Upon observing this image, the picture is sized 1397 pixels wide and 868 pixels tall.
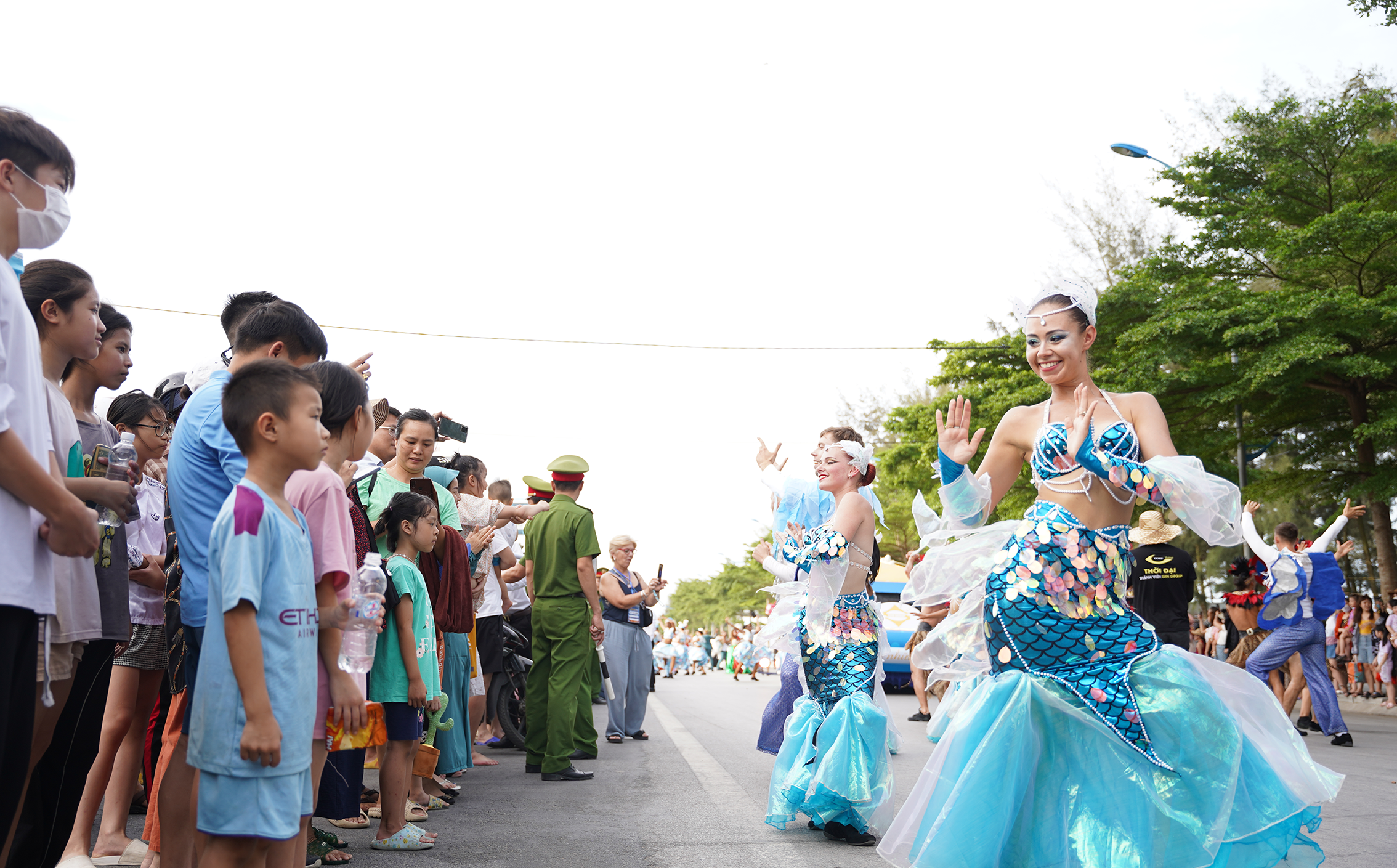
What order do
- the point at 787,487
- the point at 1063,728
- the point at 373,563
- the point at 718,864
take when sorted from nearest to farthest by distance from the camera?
the point at 1063,728 < the point at 373,563 < the point at 718,864 < the point at 787,487

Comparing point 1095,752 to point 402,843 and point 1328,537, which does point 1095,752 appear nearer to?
point 402,843

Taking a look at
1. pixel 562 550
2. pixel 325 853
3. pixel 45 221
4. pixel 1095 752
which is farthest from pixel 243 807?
pixel 562 550

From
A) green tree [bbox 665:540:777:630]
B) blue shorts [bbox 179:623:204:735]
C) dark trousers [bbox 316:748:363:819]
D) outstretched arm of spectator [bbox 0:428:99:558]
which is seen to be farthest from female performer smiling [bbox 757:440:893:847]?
green tree [bbox 665:540:777:630]

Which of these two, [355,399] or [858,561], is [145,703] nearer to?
[355,399]

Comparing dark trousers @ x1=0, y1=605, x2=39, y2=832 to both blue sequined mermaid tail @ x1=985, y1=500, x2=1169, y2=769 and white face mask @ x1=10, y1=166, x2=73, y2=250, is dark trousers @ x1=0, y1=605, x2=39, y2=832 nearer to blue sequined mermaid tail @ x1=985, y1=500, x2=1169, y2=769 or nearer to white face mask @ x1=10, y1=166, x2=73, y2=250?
white face mask @ x1=10, y1=166, x2=73, y2=250

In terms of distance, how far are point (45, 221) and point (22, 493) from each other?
2.48ft

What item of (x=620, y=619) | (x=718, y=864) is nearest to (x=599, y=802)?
(x=718, y=864)

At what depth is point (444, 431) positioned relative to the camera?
23.1 ft

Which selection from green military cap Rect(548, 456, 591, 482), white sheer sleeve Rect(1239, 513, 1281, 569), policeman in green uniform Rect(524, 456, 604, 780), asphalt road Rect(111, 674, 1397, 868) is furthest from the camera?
white sheer sleeve Rect(1239, 513, 1281, 569)

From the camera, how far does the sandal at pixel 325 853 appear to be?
482 centimetres

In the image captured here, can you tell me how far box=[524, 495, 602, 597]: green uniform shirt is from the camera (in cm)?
817

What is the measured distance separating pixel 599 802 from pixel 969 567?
3.40m

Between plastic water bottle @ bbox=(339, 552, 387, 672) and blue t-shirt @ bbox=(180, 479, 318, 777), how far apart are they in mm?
426

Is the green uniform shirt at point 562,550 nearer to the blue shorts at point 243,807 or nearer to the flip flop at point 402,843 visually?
the flip flop at point 402,843
